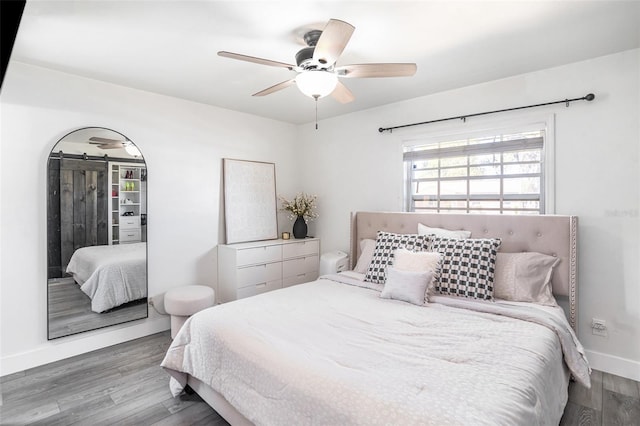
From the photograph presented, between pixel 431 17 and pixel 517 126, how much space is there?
1518mm

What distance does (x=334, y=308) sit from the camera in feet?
7.64

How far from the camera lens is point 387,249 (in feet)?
10.1

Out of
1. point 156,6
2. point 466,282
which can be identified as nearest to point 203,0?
point 156,6

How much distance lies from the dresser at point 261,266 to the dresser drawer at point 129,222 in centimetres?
96

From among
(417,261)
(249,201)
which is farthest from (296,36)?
(249,201)

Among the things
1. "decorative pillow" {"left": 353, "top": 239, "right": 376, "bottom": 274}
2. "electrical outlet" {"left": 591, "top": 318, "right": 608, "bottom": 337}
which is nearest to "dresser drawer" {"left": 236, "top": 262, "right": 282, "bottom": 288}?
"decorative pillow" {"left": 353, "top": 239, "right": 376, "bottom": 274}

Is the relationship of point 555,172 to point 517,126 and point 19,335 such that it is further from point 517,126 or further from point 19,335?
point 19,335

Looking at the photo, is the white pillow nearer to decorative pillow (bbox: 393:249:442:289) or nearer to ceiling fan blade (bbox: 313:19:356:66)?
decorative pillow (bbox: 393:249:442:289)

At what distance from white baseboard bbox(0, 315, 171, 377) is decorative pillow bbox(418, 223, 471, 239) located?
2.83 meters

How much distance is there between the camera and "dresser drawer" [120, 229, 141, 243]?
319 cm

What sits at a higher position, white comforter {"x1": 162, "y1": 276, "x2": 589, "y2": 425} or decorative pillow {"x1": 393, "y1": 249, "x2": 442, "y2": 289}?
decorative pillow {"x1": 393, "y1": 249, "x2": 442, "y2": 289}

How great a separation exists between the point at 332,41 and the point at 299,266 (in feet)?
9.79

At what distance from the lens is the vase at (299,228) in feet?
14.4

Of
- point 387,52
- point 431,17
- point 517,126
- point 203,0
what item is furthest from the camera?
point 517,126
